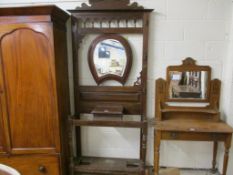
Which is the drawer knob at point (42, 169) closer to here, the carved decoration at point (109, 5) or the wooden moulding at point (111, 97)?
the wooden moulding at point (111, 97)

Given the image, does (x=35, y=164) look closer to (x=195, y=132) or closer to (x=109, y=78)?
(x=109, y=78)

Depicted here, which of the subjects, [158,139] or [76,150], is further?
[76,150]

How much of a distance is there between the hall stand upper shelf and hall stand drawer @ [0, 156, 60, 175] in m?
0.19

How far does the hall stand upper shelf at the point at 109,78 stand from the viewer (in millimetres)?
1977

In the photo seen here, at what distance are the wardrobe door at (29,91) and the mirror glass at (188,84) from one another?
119 centimetres

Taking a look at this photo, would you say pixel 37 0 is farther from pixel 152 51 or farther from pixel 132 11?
pixel 152 51

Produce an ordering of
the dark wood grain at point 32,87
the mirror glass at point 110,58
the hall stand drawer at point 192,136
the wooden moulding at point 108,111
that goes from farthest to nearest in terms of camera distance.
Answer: the mirror glass at point 110,58, the wooden moulding at point 108,111, the hall stand drawer at point 192,136, the dark wood grain at point 32,87

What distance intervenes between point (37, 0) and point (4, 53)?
727 mm

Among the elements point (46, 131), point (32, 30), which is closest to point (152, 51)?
point (32, 30)

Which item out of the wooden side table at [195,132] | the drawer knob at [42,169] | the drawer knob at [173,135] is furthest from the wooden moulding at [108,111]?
the drawer knob at [42,169]

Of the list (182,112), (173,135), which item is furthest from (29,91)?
(182,112)

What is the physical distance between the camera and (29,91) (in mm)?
1797

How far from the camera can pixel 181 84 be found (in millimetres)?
2092

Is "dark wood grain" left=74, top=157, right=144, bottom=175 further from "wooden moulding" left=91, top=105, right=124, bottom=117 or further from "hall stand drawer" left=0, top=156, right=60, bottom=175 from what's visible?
"wooden moulding" left=91, top=105, right=124, bottom=117
